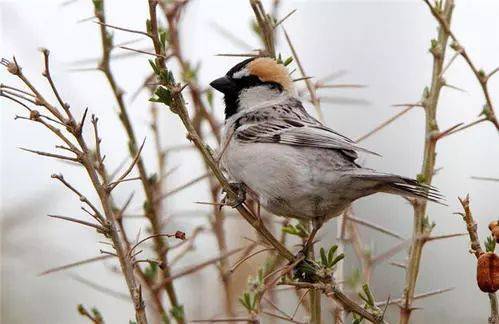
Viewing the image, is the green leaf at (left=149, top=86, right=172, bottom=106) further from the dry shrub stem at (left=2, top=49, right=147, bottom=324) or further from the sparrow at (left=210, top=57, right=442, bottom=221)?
the sparrow at (left=210, top=57, right=442, bottom=221)

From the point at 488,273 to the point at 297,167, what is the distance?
165 centimetres

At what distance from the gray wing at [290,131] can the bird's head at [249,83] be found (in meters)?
0.17

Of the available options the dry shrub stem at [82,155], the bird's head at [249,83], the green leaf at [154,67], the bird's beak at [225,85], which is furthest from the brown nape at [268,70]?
the dry shrub stem at [82,155]

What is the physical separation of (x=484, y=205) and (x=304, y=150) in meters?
2.69

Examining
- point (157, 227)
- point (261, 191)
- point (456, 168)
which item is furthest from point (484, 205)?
point (157, 227)

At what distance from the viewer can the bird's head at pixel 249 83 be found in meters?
4.57

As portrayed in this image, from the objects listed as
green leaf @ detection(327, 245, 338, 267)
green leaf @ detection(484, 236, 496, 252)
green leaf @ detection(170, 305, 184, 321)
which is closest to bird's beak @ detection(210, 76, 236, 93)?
green leaf @ detection(170, 305, 184, 321)

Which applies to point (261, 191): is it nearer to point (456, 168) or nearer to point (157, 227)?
point (157, 227)

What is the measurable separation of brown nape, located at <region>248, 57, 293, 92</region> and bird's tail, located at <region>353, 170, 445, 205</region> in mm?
1094

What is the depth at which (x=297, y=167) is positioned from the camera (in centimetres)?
394


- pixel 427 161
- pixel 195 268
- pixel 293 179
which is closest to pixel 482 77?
pixel 427 161

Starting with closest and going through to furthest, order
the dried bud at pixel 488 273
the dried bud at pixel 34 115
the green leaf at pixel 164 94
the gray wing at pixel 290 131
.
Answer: the dried bud at pixel 488 273 → the dried bud at pixel 34 115 → the green leaf at pixel 164 94 → the gray wing at pixel 290 131

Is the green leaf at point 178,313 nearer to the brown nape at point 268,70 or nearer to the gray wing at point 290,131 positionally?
the gray wing at point 290,131

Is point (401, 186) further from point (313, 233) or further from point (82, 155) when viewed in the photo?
point (82, 155)
